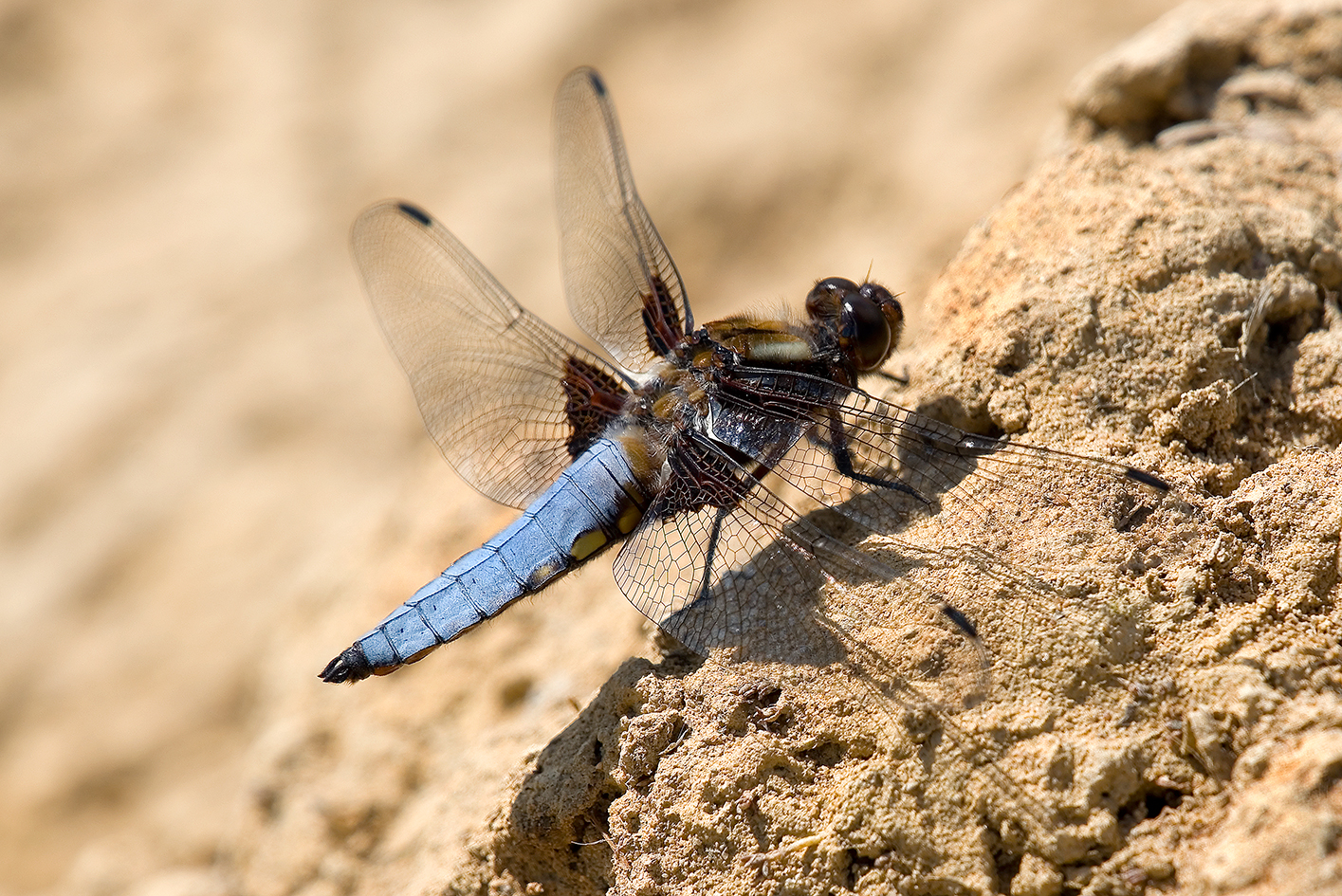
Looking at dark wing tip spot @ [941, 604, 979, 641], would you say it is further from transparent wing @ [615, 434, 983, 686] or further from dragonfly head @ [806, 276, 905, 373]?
dragonfly head @ [806, 276, 905, 373]

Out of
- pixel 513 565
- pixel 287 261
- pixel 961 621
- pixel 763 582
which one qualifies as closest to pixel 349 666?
pixel 513 565

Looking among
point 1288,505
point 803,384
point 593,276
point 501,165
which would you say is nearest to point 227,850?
point 593,276

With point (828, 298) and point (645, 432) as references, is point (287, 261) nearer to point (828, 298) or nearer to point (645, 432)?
point (645, 432)

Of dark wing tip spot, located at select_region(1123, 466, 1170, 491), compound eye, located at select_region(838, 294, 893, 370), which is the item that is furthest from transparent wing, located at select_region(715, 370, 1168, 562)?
compound eye, located at select_region(838, 294, 893, 370)

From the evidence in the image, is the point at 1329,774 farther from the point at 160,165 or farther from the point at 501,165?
the point at 160,165

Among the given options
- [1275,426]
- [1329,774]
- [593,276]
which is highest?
[593,276]

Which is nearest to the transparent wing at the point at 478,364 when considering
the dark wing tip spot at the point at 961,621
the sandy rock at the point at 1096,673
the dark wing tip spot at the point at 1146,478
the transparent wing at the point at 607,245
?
the transparent wing at the point at 607,245
